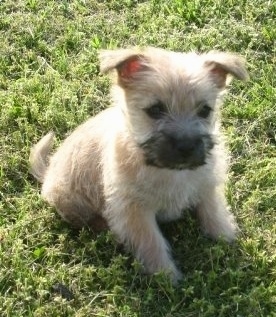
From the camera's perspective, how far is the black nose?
13.1 ft

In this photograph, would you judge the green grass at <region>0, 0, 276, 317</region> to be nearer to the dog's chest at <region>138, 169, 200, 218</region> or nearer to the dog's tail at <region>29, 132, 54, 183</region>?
the dog's tail at <region>29, 132, 54, 183</region>

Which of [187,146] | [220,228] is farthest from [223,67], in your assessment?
[220,228]

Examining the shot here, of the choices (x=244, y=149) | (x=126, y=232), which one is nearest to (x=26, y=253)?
(x=126, y=232)

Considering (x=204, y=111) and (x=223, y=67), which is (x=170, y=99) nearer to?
(x=204, y=111)

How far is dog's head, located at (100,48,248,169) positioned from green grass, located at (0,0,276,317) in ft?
2.71

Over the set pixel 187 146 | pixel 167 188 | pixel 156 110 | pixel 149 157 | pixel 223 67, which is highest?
pixel 223 67

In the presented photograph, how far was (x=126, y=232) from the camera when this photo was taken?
14.8 feet

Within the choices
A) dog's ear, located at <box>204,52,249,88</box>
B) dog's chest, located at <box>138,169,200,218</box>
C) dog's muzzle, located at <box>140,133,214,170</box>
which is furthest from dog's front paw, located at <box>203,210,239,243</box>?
dog's ear, located at <box>204,52,249,88</box>

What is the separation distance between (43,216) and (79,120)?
43.8 inches

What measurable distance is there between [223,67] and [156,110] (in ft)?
1.71

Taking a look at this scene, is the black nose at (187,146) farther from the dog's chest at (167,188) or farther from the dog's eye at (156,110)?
the dog's chest at (167,188)

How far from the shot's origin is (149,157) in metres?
4.12

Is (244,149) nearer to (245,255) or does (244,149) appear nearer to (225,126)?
(225,126)

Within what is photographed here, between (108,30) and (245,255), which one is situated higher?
(108,30)
